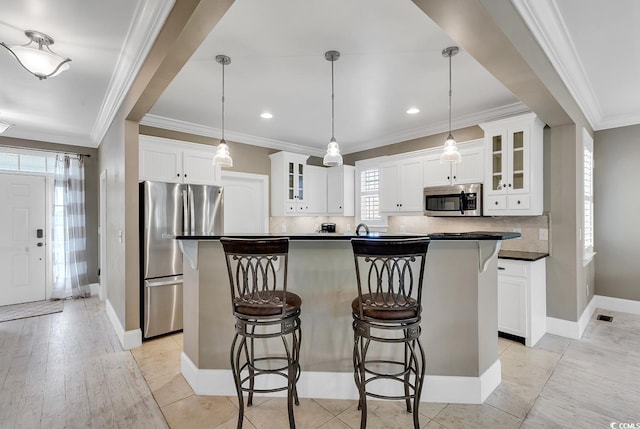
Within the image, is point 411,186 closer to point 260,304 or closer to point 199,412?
point 260,304

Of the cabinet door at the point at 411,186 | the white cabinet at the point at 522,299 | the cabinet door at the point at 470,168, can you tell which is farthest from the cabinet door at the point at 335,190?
the white cabinet at the point at 522,299

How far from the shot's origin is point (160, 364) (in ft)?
9.15

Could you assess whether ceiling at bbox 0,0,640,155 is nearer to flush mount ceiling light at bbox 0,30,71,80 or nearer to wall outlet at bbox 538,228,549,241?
flush mount ceiling light at bbox 0,30,71,80

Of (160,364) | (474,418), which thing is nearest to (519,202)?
(474,418)

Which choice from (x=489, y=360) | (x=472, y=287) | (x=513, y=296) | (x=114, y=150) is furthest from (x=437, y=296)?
(x=114, y=150)

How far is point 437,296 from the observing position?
2.16m

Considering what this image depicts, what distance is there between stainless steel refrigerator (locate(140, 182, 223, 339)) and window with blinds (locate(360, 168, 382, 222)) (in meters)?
2.81

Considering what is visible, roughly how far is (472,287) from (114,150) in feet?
13.6

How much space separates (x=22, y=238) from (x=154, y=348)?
351 centimetres

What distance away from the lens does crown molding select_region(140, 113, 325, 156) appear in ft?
12.9

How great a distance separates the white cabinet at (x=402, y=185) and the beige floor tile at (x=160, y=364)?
11.5ft

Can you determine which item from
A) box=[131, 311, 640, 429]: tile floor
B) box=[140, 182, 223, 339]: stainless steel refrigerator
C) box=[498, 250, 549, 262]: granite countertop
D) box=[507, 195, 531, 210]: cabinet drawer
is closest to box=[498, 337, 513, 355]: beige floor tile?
box=[131, 311, 640, 429]: tile floor

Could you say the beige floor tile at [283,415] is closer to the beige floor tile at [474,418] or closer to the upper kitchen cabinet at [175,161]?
the beige floor tile at [474,418]

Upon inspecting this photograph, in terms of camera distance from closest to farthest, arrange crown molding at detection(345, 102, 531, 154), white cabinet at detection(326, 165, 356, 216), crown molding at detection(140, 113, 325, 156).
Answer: crown molding at detection(345, 102, 531, 154) < crown molding at detection(140, 113, 325, 156) < white cabinet at detection(326, 165, 356, 216)
